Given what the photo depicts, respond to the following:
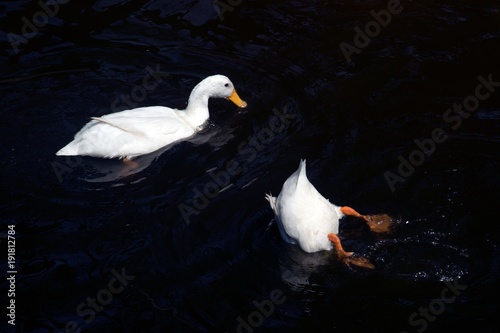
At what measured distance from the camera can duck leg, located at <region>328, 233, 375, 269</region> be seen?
4.28 meters

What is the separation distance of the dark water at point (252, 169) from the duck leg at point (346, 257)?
0.06 meters

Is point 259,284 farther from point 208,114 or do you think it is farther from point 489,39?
point 489,39

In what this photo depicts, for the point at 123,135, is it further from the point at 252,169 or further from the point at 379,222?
the point at 379,222

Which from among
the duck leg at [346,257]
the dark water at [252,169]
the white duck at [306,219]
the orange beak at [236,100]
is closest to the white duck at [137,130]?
the dark water at [252,169]

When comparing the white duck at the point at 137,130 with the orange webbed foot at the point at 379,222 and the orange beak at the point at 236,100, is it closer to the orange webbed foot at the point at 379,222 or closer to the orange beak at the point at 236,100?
the orange beak at the point at 236,100

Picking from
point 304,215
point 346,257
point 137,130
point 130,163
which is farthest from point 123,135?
point 346,257

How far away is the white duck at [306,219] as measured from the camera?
423 cm

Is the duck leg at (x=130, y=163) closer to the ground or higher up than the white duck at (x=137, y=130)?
closer to the ground

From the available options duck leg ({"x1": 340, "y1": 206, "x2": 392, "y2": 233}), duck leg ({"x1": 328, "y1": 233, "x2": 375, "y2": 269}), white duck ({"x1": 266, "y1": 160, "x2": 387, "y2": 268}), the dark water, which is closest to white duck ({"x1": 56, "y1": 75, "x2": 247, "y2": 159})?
the dark water

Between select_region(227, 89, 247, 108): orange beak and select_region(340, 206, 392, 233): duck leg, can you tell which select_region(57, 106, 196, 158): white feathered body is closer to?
select_region(227, 89, 247, 108): orange beak

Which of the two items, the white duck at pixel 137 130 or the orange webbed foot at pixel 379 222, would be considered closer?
the orange webbed foot at pixel 379 222

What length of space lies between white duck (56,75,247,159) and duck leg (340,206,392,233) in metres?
1.82

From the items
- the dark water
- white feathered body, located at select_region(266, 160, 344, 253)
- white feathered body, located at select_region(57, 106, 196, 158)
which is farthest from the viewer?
white feathered body, located at select_region(57, 106, 196, 158)

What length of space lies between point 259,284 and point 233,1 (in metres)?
4.11
